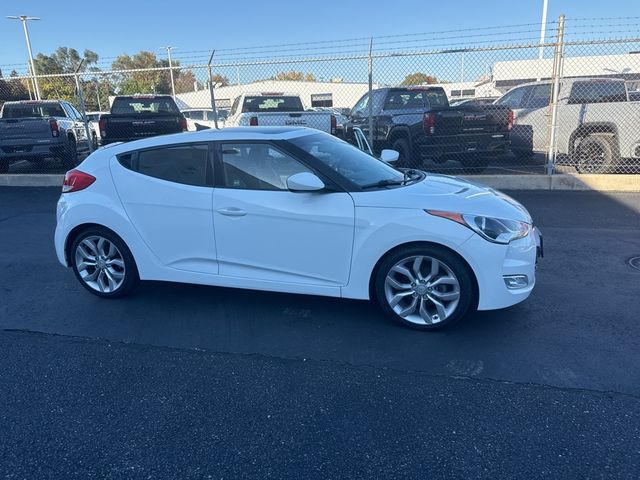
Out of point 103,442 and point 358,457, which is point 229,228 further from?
point 358,457

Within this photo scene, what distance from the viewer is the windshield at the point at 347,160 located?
4.26 metres

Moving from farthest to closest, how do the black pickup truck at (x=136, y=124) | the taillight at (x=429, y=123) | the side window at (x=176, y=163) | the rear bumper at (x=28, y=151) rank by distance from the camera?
1. the rear bumper at (x=28, y=151)
2. the black pickup truck at (x=136, y=124)
3. the taillight at (x=429, y=123)
4. the side window at (x=176, y=163)

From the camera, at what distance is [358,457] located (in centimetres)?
264

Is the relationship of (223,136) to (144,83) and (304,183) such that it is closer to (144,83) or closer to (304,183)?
(304,183)

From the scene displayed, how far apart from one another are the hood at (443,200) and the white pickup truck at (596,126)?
6.53 m

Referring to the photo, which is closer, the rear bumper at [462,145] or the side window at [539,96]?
the rear bumper at [462,145]

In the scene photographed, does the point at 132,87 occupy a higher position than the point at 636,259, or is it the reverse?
the point at 132,87

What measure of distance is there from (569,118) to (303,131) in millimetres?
7457

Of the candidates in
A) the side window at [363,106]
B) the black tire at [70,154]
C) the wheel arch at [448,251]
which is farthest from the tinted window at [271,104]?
the wheel arch at [448,251]

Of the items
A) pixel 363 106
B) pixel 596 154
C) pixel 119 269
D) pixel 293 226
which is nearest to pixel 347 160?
pixel 293 226

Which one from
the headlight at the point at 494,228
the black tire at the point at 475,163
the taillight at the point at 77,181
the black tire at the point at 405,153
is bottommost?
the black tire at the point at 475,163

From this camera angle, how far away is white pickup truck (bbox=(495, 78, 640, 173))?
945cm

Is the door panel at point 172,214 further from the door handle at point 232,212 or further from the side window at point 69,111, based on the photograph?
the side window at point 69,111

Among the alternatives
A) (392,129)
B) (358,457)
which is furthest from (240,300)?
(392,129)
